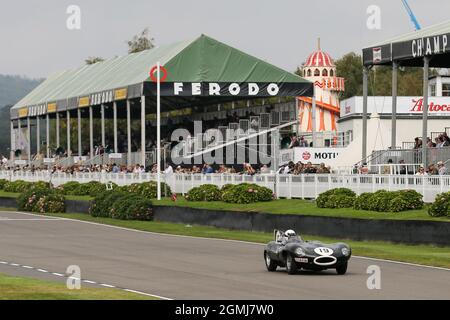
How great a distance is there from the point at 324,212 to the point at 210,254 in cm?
821

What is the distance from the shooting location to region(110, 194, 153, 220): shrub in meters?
46.2

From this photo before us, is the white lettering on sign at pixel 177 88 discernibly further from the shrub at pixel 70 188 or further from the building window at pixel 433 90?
the building window at pixel 433 90

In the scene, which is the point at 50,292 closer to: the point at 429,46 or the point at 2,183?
the point at 429,46

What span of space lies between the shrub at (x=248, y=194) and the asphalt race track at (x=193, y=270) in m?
6.39

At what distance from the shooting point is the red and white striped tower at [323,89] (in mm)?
91750

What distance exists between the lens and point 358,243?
1284 inches

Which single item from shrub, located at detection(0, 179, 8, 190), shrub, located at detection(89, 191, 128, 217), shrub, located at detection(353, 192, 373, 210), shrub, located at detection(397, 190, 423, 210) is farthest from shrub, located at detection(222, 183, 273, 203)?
shrub, located at detection(0, 179, 8, 190)

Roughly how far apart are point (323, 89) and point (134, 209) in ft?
195

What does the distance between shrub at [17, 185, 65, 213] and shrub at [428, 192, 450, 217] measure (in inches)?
1017

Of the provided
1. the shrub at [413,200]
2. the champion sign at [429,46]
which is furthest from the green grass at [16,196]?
the shrub at [413,200]

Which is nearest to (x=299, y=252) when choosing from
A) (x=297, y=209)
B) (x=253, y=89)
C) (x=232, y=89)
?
(x=297, y=209)

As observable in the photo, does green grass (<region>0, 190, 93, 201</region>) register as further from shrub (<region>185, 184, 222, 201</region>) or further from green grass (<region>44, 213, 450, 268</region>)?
shrub (<region>185, 184, 222, 201</region>)

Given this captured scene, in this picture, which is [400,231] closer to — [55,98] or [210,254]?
[210,254]
